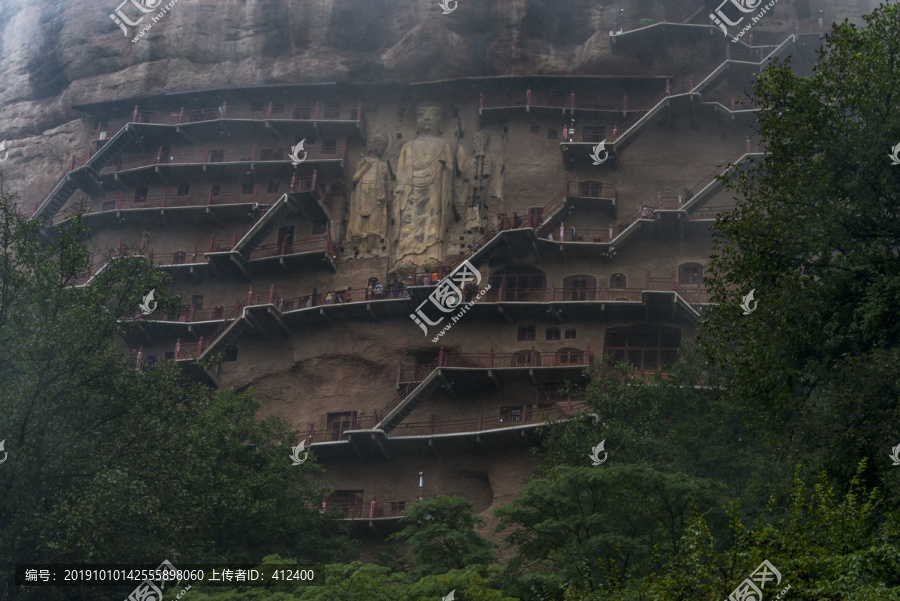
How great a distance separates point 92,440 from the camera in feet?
95.8

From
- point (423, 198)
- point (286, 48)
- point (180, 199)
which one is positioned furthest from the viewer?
point (286, 48)

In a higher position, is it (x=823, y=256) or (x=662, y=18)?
(x=662, y=18)

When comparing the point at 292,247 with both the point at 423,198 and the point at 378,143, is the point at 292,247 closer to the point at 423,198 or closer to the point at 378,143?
the point at 423,198

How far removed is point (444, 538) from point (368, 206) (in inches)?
850

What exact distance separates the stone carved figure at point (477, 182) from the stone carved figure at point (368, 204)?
354cm

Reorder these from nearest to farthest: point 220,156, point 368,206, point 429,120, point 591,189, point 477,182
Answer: point 591,189
point 368,206
point 477,182
point 429,120
point 220,156

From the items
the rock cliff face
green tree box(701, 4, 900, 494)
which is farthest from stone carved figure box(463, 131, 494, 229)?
green tree box(701, 4, 900, 494)

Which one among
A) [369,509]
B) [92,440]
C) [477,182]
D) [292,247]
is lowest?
[92,440]

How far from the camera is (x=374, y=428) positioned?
137 ft

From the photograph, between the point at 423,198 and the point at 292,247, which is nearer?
the point at 423,198

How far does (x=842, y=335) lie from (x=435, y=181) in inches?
1088

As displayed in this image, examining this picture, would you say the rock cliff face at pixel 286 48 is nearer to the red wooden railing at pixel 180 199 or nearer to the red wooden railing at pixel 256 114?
the red wooden railing at pixel 256 114

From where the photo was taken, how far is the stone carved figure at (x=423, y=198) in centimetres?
4728

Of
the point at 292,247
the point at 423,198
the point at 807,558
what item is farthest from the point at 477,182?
the point at 807,558
